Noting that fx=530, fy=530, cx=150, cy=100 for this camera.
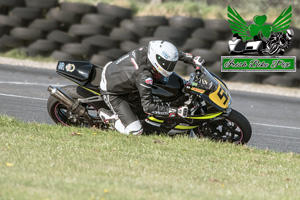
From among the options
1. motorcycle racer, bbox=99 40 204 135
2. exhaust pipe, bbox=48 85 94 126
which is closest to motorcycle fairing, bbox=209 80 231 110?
motorcycle racer, bbox=99 40 204 135

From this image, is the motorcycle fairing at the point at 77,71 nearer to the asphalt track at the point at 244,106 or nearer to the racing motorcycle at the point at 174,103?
the racing motorcycle at the point at 174,103

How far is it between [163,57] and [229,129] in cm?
144

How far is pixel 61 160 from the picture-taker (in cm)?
571

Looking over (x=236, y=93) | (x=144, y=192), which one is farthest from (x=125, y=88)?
(x=236, y=93)

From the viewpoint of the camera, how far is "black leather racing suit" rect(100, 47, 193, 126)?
22.8 feet

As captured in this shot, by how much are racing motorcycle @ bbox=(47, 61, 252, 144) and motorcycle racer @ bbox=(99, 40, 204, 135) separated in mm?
156

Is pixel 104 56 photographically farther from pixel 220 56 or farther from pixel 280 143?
pixel 280 143

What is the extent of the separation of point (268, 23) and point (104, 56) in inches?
170

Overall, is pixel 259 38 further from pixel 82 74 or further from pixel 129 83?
pixel 82 74

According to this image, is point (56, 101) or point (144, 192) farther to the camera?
point (56, 101)

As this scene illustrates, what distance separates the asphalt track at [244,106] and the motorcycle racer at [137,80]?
1469 millimetres

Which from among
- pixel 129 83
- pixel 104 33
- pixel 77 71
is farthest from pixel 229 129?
pixel 104 33

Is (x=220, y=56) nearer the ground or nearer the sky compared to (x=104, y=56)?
nearer the sky

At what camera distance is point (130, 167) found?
18.7 feet
